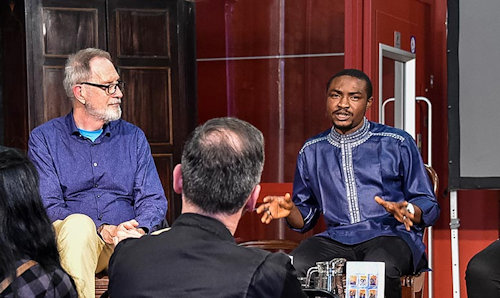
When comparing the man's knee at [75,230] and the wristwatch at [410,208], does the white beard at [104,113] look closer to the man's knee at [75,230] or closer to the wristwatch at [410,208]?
the man's knee at [75,230]

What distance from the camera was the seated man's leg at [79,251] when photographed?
3.04 metres

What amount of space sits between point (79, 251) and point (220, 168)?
1.43 metres

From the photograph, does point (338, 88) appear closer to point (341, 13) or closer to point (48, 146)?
point (48, 146)

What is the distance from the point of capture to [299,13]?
5797mm

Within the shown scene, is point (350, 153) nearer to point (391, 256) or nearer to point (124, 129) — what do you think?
point (391, 256)

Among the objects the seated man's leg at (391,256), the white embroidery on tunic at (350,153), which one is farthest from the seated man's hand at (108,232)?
the seated man's leg at (391,256)

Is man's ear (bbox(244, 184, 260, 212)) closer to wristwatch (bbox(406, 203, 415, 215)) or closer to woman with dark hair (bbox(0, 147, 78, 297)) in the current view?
woman with dark hair (bbox(0, 147, 78, 297))

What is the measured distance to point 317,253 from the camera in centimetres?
360

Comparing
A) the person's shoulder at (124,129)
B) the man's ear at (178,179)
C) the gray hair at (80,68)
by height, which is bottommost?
the man's ear at (178,179)

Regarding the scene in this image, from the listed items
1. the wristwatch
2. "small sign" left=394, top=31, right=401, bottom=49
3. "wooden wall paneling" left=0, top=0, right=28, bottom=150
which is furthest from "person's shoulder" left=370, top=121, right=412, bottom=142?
"wooden wall paneling" left=0, top=0, right=28, bottom=150

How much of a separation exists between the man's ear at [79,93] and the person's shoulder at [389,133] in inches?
52.2

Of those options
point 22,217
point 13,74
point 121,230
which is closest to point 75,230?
point 121,230

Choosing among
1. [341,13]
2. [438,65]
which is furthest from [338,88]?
[341,13]

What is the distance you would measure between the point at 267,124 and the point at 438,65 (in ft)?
4.44
